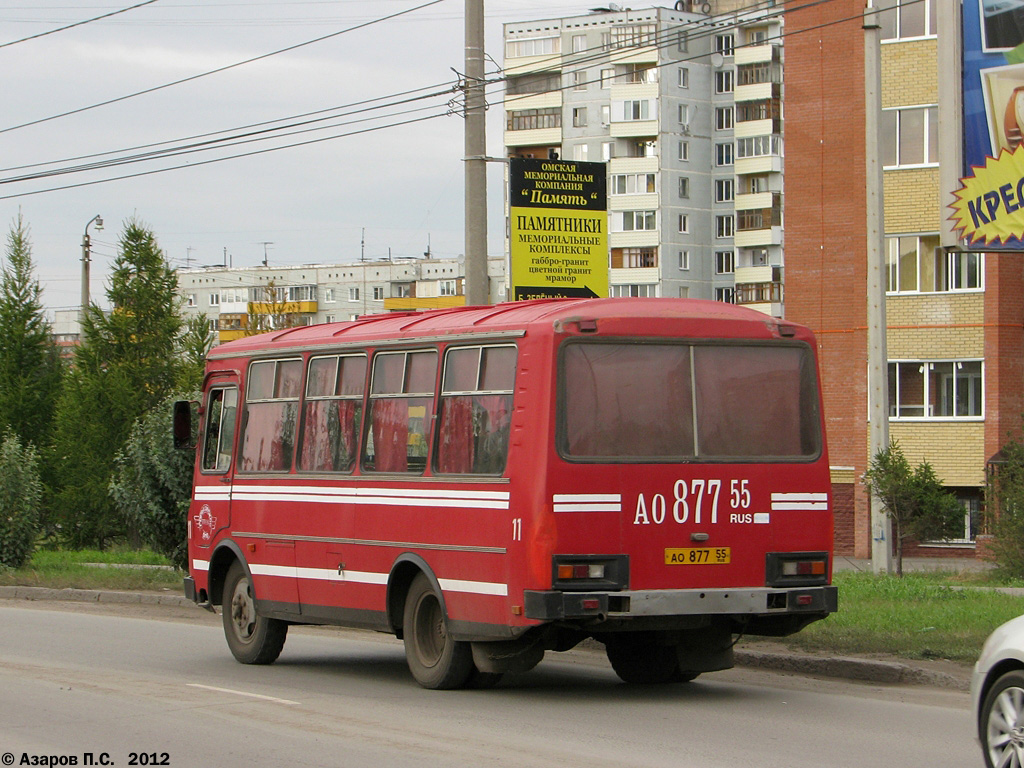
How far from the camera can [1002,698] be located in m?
7.54

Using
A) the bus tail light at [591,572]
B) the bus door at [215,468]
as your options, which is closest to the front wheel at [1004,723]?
the bus tail light at [591,572]

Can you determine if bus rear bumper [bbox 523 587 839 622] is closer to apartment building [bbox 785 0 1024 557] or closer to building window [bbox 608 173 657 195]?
apartment building [bbox 785 0 1024 557]

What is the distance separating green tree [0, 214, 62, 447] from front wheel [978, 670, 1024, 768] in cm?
4153

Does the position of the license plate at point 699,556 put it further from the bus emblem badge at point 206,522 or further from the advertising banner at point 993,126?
the advertising banner at point 993,126

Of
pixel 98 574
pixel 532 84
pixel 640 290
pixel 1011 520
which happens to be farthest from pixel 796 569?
pixel 532 84

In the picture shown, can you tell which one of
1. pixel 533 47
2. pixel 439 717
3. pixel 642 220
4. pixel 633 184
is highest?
pixel 533 47

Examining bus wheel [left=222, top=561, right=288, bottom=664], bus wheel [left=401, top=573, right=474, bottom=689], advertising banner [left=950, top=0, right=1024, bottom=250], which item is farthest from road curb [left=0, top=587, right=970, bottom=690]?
advertising banner [left=950, top=0, right=1024, bottom=250]

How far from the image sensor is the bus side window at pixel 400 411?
1239cm

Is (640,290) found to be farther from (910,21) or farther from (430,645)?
(430,645)

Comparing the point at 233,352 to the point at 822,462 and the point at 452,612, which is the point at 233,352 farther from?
the point at 822,462

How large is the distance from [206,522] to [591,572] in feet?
19.5

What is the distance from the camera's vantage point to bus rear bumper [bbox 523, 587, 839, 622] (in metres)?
10.7

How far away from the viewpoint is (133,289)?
140 feet

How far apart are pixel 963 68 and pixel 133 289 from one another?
29.0 metres
